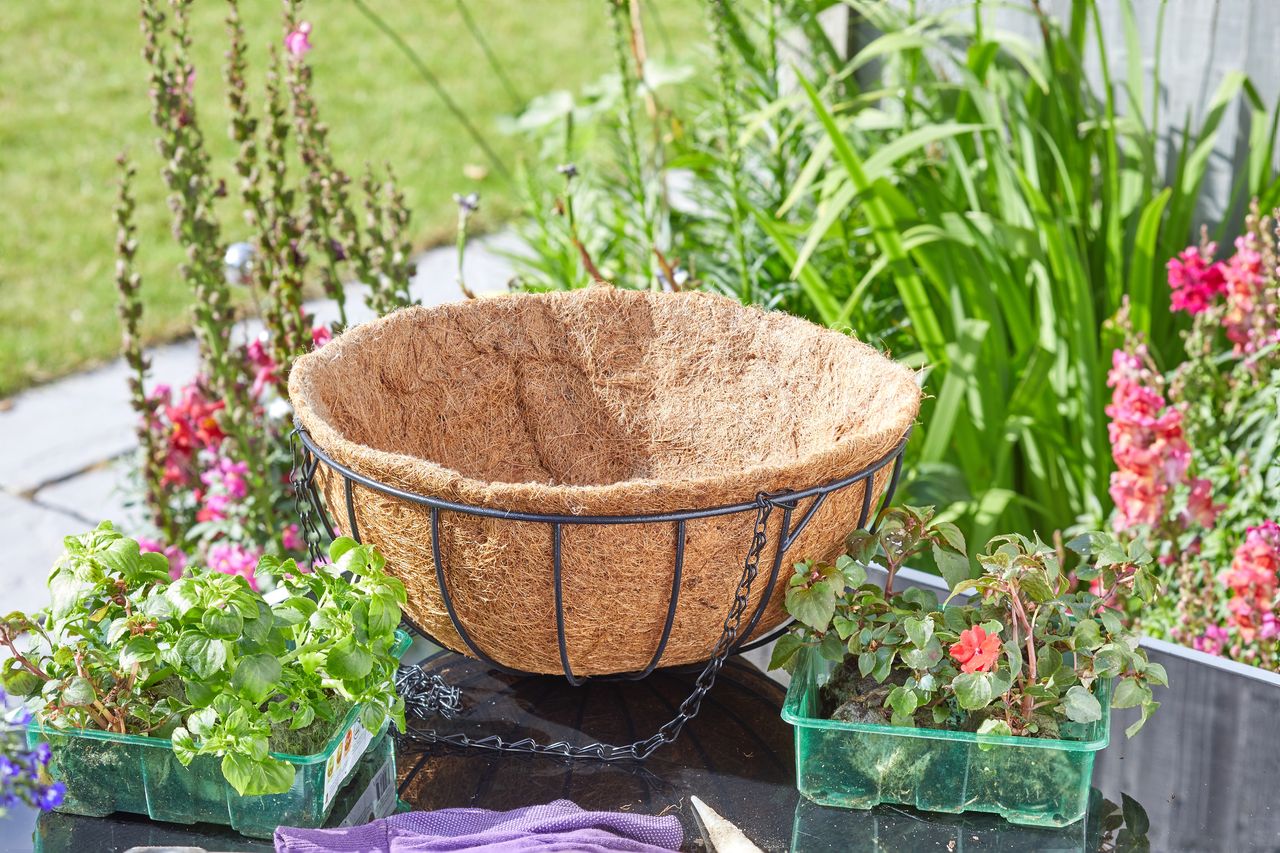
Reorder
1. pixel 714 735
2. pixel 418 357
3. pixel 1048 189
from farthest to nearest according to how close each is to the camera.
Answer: pixel 1048 189 → pixel 418 357 → pixel 714 735

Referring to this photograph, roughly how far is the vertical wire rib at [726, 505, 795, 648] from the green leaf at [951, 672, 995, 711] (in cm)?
15

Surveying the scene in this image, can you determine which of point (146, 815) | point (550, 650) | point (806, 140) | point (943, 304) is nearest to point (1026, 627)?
point (550, 650)

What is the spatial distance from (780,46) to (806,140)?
44cm

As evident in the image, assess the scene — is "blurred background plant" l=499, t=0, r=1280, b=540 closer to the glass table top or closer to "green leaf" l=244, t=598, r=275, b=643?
the glass table top

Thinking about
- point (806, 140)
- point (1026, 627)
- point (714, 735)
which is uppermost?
point (806, 140)

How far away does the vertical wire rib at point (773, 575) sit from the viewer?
91 centimetres

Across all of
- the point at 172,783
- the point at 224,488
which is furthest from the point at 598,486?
the point at 224,488

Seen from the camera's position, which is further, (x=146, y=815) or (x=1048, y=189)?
(x=1048, y=189)

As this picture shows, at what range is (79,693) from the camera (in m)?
0.86

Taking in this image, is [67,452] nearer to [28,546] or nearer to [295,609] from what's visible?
[28,546]

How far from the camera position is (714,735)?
1033 mm

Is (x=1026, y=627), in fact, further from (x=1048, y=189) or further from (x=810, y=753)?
(x=1048, y=189)

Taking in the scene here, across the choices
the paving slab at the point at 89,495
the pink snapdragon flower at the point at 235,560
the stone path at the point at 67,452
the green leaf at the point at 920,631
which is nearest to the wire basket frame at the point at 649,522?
the green leaf at the point at 920,631

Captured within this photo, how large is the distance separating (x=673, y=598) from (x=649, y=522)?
0.08 metres
